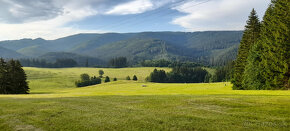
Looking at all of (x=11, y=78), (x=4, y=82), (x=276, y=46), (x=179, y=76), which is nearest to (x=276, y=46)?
(x=276, y=46)

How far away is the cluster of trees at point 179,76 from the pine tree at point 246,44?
98.2 m

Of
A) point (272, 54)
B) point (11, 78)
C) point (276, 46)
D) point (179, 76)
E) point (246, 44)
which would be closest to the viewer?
point (276, 46)

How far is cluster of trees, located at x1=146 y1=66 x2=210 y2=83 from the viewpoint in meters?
159

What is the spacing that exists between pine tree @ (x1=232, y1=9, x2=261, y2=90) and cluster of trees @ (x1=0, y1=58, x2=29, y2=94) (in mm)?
65780

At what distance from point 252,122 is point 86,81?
135352mm

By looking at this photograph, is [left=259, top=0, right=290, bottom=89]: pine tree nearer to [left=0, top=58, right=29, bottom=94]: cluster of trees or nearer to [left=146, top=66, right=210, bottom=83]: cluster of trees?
[left=0, top=58, right=29, bottom=94]: cluster of trees

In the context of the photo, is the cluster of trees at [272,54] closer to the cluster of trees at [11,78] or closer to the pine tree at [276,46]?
the pine tree at [276,46]

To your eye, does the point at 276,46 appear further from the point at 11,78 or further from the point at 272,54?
the point at 11,78

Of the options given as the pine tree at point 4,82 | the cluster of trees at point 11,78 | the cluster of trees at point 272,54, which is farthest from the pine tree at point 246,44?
the pine tree at point 4,82

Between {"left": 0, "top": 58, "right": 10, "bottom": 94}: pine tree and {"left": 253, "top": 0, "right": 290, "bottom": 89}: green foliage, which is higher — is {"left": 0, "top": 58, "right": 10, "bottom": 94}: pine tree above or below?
below

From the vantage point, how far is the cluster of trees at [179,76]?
158750 millimetres

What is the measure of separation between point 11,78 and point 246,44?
233ft

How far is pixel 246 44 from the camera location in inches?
2323

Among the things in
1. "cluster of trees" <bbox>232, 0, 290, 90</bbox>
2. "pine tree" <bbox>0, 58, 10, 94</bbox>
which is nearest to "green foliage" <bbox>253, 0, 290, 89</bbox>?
"cluster of trees" <bbox>232, 0, 290, 90</bbox>
